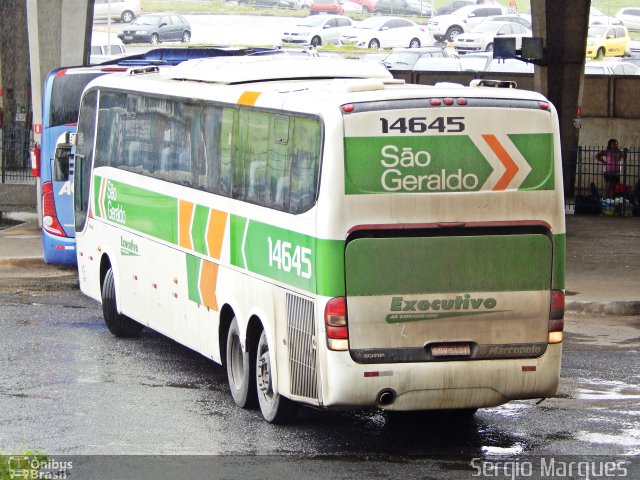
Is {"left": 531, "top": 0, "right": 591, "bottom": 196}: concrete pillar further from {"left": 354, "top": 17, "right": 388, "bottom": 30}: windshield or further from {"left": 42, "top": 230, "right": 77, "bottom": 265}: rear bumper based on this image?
{"left": 354, "top": 17, "right": 388, "bottom": 30}: windshield

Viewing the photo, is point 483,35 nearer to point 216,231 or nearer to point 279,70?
point 279,70

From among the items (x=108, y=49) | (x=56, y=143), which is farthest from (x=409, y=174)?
(x=108, y=49)

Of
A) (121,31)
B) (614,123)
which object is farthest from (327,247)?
(121,31)

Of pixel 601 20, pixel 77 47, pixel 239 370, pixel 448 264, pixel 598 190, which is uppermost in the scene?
pixel 77 47

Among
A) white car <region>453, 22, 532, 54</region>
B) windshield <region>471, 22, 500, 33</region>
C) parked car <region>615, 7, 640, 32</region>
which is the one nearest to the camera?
white car <region>453, 22, 532, 54</region>

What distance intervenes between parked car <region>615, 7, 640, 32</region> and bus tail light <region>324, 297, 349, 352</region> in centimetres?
6728

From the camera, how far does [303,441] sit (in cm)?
1096

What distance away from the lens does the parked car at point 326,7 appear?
3169 inches

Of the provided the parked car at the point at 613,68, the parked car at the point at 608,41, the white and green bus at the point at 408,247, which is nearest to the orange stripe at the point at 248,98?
the white and green bus at the point at 408,247

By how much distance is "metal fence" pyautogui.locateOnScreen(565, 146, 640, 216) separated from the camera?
98.3ft

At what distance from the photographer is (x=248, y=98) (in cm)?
1205

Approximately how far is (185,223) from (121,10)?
65266mm

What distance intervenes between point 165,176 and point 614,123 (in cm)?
2433

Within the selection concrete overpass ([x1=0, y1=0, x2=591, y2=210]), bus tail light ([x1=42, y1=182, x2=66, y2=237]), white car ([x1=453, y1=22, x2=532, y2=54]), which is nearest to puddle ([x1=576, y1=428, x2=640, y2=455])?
bus tail light ([x1=42, y1=182, x2=66, y2=237])
